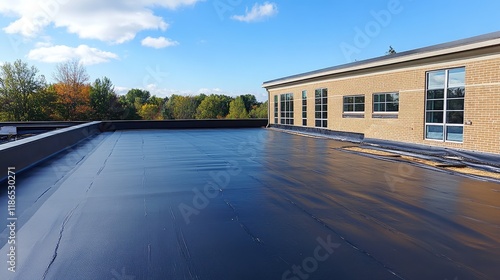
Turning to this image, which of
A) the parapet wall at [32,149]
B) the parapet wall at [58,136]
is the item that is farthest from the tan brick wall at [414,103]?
the parapet wall at [32,149]

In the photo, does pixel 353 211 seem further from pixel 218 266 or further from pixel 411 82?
pixel 411 82

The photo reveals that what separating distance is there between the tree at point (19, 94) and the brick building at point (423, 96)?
37.8m

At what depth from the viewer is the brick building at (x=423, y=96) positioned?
403 inches

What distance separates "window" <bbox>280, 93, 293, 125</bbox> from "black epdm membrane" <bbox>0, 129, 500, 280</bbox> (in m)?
16.8

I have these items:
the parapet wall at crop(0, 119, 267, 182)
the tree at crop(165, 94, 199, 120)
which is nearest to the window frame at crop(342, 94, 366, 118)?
the parapet wall at crop(0, 119, 267, 182)

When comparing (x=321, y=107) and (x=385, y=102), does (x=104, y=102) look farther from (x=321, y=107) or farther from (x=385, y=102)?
(x=385, y=102)

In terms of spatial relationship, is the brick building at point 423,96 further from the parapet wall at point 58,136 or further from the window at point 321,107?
the parapet wall at point 58,136

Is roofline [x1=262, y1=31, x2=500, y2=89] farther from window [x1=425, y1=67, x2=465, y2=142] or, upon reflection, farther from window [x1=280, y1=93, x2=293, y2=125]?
window [x1=280, y1=93, x2=293, y2=125]

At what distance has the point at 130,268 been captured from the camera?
334 cm

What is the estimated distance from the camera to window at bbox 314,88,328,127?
20.2 meters

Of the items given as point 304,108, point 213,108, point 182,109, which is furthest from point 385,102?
point 213,108

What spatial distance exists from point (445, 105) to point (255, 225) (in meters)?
10.0

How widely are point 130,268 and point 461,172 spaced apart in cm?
805

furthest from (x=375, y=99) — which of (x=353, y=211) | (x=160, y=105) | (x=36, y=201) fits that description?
(x=160, y=105)
